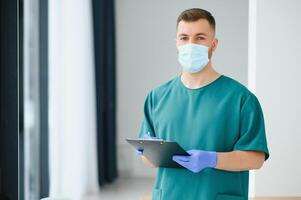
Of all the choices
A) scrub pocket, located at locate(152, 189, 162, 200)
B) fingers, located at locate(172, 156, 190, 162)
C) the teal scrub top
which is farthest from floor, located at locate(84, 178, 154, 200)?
fingers, located at locate(172, 156, 190, 162)

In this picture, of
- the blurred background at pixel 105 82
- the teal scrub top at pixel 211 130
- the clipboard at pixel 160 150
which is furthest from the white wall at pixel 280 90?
the clipboard at pixel 160 150

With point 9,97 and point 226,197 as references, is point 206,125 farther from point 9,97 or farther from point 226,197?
point 9,97

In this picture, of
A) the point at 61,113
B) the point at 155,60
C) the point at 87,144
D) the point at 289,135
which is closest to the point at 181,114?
the point at 289,135

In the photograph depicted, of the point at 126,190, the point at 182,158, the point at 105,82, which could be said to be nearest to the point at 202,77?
the point at 182,158

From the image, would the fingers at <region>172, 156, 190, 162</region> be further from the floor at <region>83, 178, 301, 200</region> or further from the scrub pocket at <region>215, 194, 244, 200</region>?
the floor at <region>83, 178, 301, 200</region>

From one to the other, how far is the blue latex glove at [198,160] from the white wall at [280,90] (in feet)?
5.48

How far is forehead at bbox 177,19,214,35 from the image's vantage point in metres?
1.54

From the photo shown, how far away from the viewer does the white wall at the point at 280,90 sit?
299cm

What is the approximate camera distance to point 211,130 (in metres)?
1.54

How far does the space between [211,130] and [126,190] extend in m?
3.01

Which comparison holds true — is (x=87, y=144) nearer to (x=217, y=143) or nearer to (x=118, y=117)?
(x=118, y=117)

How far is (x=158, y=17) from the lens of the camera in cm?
492

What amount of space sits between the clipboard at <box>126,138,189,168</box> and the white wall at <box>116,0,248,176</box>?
11.1 ft

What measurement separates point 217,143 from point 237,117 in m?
0.11
